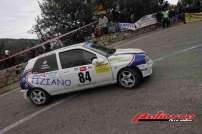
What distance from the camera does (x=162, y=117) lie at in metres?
6.97

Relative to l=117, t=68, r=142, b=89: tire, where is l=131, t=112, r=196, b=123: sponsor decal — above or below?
below

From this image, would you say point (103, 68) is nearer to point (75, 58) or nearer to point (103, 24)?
point (75, 58)

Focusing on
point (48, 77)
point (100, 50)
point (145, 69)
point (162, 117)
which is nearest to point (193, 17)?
point (100, 50)

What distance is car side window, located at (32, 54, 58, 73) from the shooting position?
32.4 feet

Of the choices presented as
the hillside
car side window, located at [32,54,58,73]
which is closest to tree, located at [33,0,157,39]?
the hillside

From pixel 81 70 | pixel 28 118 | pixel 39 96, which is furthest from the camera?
pixel 39 96

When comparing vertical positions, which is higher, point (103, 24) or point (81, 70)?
point (103, 24)

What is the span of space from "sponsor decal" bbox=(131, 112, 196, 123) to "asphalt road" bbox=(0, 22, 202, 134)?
0.13 m

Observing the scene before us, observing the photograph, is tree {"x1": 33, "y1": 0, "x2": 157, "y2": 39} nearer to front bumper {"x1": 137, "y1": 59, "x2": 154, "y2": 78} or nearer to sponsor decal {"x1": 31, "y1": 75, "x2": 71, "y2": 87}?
sponsor decal {"x1": 31, "y1": 75, "x2": 71, "y2": 87}

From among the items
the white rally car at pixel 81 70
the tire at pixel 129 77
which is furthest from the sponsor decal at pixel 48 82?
A: the tire at pixel 129 77

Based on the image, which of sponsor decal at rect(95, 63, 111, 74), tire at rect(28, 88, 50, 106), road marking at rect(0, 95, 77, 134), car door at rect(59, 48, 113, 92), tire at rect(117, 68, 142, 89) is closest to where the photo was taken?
road marking at rect(0, 95, 77, 134)

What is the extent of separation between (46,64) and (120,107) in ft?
9.96

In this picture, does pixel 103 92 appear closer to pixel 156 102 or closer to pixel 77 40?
pixel 156 102

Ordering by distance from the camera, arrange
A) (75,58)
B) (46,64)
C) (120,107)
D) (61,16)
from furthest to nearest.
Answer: (61,16) → (46,64) → (75,58) → (120,107)
